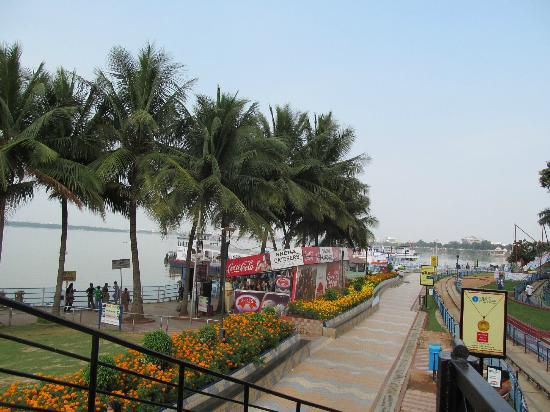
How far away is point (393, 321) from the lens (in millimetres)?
24016

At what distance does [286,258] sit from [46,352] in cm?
1019

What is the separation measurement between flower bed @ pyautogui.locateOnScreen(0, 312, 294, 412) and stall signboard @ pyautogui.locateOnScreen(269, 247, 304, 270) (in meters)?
5.79

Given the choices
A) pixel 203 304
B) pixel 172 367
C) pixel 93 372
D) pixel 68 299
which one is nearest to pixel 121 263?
pixel 68 299

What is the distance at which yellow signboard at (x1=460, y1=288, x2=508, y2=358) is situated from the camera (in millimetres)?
8258

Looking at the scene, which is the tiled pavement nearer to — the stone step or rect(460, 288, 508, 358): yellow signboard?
the stone step

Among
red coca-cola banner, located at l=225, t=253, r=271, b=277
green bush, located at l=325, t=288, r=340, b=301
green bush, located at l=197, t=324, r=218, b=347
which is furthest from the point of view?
green bush, located at l=325, t=288, r=340, b=301

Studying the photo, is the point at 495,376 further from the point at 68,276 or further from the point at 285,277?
the point at 68,276

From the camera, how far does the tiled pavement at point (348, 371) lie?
35.5ft

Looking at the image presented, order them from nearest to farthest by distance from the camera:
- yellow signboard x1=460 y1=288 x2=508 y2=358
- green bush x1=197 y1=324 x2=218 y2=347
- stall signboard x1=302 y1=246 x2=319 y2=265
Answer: yellow signboard x1=460 y1=288 x2=508 y2=358
green bush x1=197 y1=324 x2=218 y2=347
stall signboard x1=302 y1=246 x2=319 y2=265

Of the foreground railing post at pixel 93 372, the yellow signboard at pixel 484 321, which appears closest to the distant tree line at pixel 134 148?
the yellow signboard at pixel 484 321

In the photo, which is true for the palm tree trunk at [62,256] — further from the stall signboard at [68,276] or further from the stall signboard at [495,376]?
the stall signboard at [495,376]

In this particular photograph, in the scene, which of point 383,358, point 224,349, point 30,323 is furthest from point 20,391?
point 30,323

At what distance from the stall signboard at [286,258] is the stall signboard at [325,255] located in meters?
1.96

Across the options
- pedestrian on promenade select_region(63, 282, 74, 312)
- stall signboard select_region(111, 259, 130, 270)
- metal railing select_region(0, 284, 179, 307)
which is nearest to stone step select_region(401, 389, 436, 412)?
metal railing select_region(0, 284, 179, 307)
